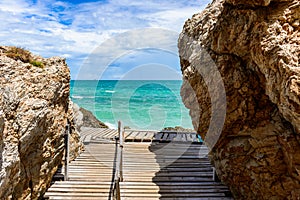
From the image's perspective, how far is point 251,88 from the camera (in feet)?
18.8

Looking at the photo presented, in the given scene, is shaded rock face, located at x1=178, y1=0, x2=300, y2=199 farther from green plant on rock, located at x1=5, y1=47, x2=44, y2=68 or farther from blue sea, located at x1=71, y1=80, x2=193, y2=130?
blue sea, located at x1=71, y1=80, x2=193, y2=130

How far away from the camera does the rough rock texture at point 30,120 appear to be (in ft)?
16.9

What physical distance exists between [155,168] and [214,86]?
12.3 ft

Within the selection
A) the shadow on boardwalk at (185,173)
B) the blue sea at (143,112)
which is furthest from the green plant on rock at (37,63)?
the blue sea at (143,112)

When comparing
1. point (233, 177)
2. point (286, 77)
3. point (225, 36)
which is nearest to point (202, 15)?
point (225, 36)

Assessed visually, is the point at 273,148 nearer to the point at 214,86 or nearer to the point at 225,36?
the point at 214,86

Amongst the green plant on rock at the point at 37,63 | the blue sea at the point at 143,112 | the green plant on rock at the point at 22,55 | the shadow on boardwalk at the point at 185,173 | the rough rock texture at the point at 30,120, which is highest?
the green plant on rock at the point at 22,55

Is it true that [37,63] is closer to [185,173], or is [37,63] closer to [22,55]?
[22,55]

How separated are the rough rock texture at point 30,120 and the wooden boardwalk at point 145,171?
806 millimetres

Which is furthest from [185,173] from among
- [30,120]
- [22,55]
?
[22,55]

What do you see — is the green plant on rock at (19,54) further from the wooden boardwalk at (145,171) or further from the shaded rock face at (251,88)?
the shaded rock face at (251,88)

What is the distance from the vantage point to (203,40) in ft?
20.7

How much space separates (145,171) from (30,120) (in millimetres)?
3867

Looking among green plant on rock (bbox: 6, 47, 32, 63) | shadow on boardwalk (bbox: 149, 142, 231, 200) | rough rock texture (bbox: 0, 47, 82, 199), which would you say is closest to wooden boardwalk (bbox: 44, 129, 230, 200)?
shadow on boardwalk (bbox: 149, 142, 231, 200)
